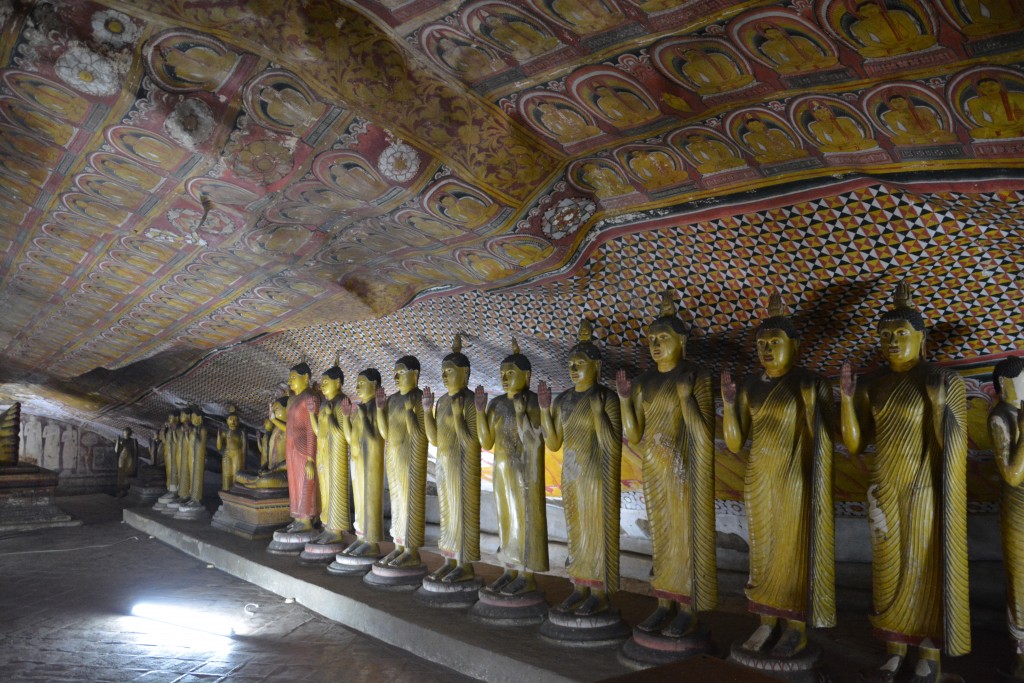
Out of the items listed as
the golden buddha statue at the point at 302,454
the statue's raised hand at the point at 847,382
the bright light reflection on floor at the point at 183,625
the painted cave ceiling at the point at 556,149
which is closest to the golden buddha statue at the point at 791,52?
the painted cave ceiling at the point at 556,149

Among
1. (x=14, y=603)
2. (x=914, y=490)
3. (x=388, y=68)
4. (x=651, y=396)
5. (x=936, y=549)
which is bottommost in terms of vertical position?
(x=14, y=603)

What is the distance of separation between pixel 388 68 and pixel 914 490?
3.51 metres

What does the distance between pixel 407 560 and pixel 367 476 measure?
2.90 feet

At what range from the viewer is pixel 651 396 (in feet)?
14.3

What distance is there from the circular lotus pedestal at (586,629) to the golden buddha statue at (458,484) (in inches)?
44.6

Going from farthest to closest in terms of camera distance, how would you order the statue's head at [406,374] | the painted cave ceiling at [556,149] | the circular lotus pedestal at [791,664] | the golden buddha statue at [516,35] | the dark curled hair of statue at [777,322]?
the statue's head at [406,374], the dark curled hair of statue at [777,322], the circular lotus pedestal at [791,664], the golden buddha statue at [516,35], the painted cave ceiling at [556,149]

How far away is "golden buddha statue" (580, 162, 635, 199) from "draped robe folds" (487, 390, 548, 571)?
149cm

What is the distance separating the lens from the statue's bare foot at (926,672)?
11.0 ft

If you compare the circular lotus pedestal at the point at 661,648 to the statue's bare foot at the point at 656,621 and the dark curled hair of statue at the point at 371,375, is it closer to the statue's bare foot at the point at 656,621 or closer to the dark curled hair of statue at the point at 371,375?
the statue's bare foot at the point at 656,621

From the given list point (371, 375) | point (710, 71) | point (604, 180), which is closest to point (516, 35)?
point (710, 71)

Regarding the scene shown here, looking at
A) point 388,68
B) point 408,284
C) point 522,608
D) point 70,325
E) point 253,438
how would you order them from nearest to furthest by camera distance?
point 388,68 → point 522,608 → point 408,284 → point 70,325 → point 253,438

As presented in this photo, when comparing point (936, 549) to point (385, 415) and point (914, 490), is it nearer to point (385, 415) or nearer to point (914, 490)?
point (914, 490)

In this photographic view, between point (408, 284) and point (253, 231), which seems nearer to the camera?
point (253, 231)

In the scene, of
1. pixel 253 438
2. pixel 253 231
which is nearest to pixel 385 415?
pixel 253 231
